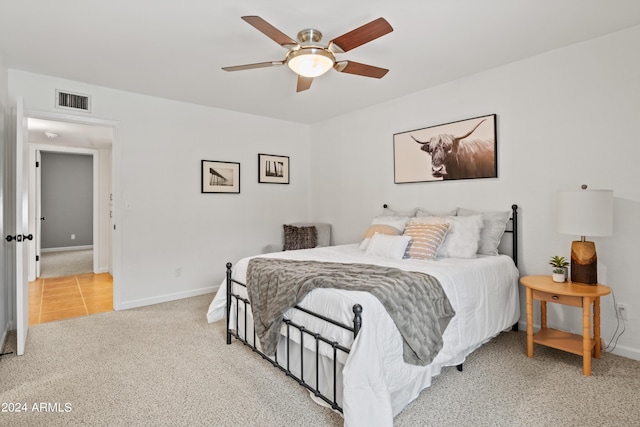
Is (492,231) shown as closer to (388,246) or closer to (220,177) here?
(388,246)

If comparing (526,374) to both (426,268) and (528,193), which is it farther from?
(528,193)

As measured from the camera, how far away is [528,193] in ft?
10.2

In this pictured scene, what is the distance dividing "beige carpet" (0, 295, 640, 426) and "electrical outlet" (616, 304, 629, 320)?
319mm

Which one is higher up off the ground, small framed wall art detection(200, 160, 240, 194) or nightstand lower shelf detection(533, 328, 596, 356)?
small framed wall art detection(200, 160, 240, 194)

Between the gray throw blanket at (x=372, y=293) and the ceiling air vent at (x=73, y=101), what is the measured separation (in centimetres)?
274

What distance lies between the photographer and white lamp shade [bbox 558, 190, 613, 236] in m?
2.38

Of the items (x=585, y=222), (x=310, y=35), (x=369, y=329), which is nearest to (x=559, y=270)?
(x=585, y=222)

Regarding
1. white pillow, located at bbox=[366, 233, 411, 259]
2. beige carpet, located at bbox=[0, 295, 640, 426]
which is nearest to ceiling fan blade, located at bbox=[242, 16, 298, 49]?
white pillow, located at bbox=[366, 233, 411, 259]

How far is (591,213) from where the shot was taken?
7.84ft

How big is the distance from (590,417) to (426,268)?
47.2 inches

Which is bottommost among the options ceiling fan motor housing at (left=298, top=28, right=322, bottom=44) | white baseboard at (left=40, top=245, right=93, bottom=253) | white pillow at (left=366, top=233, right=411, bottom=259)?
white baseboard at (left=40, top=245, right=93, bottom=253)

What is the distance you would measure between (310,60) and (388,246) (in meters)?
1.71

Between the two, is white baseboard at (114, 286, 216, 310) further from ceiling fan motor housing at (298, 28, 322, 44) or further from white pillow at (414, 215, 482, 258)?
ceiling fan motor housing at (298, 28, 322, 44)

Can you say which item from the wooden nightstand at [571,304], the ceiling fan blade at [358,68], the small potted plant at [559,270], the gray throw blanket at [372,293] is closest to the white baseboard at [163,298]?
the gray throw blanket at [372,293]
